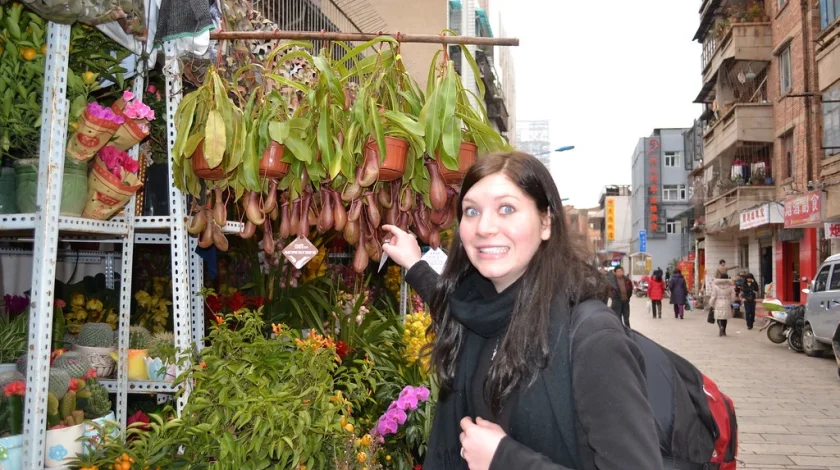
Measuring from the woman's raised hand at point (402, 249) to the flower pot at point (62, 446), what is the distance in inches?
57.2

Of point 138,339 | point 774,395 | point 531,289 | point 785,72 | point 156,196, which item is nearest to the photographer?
point 531,289

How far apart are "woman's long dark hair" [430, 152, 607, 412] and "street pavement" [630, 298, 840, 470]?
5.23 metres

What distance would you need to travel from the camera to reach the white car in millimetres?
12000

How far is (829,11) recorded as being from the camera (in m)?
17.6

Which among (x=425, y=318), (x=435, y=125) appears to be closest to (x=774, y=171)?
(x=425, y=318)

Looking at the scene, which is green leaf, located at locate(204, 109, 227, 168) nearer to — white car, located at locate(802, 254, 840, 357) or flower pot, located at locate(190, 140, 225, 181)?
flower pot, located at locate(190, 140, 225, 181)

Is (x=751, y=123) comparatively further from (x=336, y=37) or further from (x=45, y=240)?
(x=45, y=240)

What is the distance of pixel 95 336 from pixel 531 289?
280cm

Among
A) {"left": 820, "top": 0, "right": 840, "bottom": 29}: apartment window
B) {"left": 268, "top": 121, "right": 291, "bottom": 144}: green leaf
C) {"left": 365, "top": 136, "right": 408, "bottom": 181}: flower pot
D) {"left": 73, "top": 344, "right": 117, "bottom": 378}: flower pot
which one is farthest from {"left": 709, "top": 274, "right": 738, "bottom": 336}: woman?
{"left": 268, "top": 121, "right": 291, "bottom": 144}: green leaf

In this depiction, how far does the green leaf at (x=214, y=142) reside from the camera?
2736 millimetres

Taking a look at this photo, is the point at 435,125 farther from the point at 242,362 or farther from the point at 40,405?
the point at 40,405

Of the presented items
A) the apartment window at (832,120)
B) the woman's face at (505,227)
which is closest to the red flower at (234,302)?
the woman's face at (505,227)

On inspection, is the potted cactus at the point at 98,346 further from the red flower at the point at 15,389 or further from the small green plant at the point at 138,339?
the red flower at the point at 15,389

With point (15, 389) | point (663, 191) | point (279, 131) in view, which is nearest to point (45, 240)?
point (15, 389)
